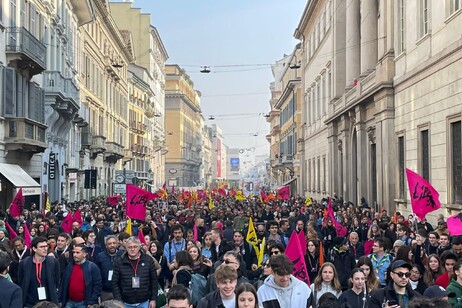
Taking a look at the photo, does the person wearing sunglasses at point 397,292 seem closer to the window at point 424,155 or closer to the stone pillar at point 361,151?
the window at point 424,155

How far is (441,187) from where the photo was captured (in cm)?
2109

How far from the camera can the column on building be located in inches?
1457

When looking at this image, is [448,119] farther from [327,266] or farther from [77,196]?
[77,196]

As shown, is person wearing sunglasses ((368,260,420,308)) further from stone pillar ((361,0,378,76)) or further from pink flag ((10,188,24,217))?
stone pillar ((361,0,378,76))

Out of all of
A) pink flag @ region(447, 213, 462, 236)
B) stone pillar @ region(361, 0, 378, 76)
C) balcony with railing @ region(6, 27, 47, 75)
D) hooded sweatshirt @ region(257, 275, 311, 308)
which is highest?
stone pillar @ region(361, 0, 378, 76)

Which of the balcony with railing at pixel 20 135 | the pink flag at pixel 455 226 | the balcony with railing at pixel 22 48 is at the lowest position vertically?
the pink flag at pixel 455 226

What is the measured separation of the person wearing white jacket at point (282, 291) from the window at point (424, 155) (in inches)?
665

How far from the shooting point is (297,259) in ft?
33.5

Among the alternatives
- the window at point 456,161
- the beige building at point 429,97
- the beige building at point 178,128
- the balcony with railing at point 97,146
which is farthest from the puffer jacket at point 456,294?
the beige building at point 178,128

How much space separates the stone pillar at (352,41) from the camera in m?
37.0

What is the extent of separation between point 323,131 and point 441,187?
27.7m

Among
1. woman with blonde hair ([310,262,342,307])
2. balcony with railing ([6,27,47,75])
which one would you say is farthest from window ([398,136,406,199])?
woman with blonde hair ([310,262,342,307])

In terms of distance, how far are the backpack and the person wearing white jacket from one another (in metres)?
1.58

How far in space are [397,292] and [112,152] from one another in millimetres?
48693
